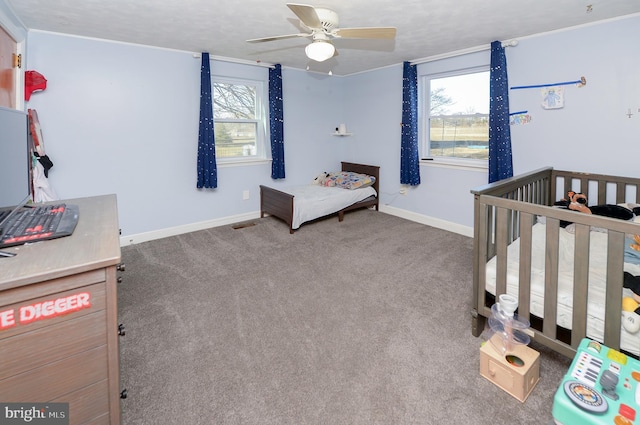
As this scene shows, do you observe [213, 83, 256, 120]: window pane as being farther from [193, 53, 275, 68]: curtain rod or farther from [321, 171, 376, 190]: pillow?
[321, 171, 376, 190]: pillow

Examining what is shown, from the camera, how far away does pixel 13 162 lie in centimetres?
135

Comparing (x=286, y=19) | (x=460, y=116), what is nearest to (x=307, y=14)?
(x=286, y=19)

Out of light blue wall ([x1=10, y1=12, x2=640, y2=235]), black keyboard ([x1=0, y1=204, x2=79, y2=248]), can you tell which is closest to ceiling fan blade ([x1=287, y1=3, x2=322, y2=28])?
black keyboard ([x1=0, y1=204, x2=79, y2=248])

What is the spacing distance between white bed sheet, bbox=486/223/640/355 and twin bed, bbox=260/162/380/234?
2.39 m

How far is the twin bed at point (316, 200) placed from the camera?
158 inches

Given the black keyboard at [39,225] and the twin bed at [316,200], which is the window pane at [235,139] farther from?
the black keyboard at [39,225]

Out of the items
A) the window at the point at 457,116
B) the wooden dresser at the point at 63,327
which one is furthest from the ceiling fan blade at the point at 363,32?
the wooden dresser at the point at 63,327

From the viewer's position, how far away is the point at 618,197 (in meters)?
2.68

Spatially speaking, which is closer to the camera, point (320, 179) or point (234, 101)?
point (234, 101)

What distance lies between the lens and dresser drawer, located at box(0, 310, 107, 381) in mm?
933

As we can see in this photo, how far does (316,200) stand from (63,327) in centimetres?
328

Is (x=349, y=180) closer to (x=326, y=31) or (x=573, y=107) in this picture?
(x=326, y=31)

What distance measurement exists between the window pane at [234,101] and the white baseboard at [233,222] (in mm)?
1370

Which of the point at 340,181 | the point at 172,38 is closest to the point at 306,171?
the point at 340,181
